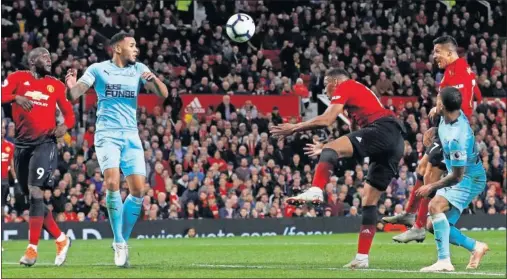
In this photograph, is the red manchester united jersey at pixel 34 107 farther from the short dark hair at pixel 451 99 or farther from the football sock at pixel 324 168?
the short dark hair at pixel 451 99

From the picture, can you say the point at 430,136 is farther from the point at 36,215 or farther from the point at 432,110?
the point at 36,215

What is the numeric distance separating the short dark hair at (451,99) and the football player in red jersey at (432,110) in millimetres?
1443

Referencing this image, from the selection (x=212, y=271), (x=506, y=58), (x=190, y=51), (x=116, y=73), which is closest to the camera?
(x=212, y=271)

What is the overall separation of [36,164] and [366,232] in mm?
4098

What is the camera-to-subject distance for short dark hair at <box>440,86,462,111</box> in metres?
12.3

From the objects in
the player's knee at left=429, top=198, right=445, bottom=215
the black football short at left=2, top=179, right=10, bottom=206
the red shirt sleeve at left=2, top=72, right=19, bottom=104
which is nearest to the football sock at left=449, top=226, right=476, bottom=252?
the player's knee at left=429, top=198, right=445, bottom=215

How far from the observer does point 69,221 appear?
23.8 meters

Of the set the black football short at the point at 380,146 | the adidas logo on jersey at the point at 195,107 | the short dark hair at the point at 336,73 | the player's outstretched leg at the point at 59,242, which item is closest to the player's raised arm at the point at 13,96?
the player's outstretched leg at the point at 59,242

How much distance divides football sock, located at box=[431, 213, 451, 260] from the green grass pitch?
Result: 291 mm

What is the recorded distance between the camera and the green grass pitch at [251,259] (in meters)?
11.7

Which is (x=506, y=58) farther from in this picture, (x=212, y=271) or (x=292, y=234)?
(x=212, y=271)

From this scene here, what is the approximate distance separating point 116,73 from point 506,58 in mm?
24208

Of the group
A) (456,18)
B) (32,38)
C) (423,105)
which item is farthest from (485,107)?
(32,38)

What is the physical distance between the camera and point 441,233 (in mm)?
12359
